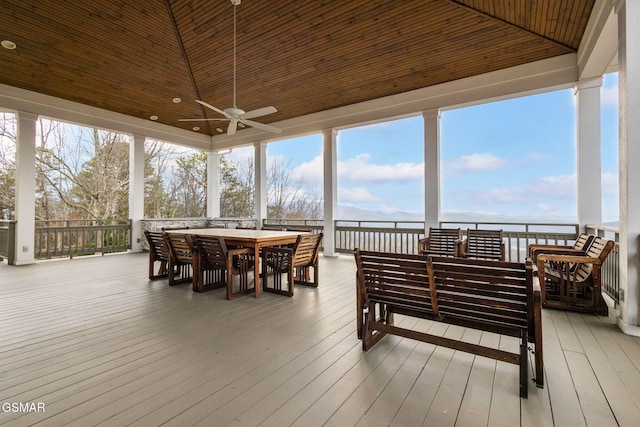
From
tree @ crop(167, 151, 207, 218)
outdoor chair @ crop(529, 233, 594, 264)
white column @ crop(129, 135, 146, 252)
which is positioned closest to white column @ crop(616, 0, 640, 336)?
outdoor chair @ crop(529, 233, 594, 264)

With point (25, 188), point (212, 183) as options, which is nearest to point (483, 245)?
point (212, 183)

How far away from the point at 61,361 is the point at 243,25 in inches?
213

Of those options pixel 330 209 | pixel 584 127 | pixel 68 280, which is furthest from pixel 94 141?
pixel 584 127

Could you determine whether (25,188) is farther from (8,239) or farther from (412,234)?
(412,234)

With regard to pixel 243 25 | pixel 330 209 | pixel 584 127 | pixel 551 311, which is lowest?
pixel 551 311

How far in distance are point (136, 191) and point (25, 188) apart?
2222 millimetres

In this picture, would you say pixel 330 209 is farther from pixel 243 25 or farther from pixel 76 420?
pixel 76 420

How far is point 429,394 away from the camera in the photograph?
1.75 metres

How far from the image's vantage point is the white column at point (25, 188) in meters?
6.13

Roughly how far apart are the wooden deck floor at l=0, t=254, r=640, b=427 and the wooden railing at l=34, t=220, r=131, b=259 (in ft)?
13.8

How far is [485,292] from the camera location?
1.84m

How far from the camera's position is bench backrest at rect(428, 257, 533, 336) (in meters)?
1.75

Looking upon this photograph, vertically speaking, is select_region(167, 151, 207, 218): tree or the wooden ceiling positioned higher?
the wooden ceiling

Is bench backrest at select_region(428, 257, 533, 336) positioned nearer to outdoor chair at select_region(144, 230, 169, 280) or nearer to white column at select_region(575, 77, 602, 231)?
outdoor chair at select_region(144, 230, 169, 280)
